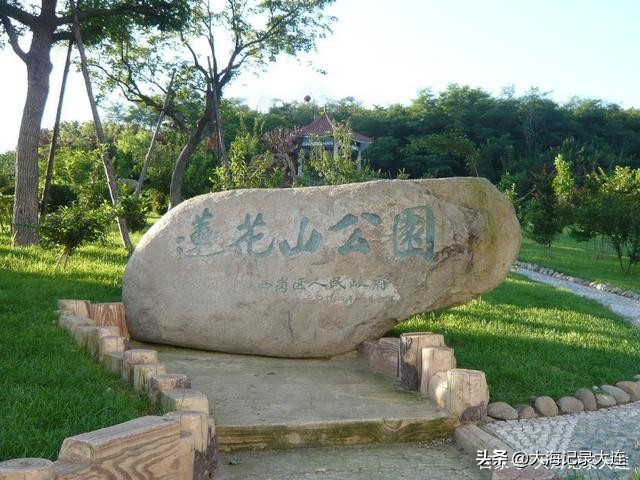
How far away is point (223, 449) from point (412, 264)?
89.4 inches

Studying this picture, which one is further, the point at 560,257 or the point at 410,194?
the point at 560,257

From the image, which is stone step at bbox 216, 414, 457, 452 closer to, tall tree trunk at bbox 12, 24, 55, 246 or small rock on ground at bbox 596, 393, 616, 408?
small rock on ground at bbox 596, 393, 616, 408

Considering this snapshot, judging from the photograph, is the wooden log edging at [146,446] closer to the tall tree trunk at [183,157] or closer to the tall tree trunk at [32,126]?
the tall tree trunk at [32,126]

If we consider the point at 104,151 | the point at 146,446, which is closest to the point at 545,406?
the point at 146,446

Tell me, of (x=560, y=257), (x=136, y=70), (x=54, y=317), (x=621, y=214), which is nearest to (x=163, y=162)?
(x=136, y=70)

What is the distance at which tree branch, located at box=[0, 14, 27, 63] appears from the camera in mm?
10203

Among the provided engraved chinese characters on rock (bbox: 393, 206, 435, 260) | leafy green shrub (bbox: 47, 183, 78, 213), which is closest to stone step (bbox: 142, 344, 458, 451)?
engraved chinese characters on rock (bbox: 393, 206, 435, 260)

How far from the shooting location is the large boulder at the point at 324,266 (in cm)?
518

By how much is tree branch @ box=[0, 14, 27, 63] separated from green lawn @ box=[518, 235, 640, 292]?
10.7 meters

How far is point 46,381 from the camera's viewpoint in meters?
3.73

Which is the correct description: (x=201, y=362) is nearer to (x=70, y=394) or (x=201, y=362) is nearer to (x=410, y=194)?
(x=70, y=394)

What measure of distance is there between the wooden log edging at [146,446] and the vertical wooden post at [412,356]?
1.60 metres

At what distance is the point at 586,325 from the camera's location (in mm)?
7031

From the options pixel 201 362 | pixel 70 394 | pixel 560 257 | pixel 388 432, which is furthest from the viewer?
pixel 560 257
